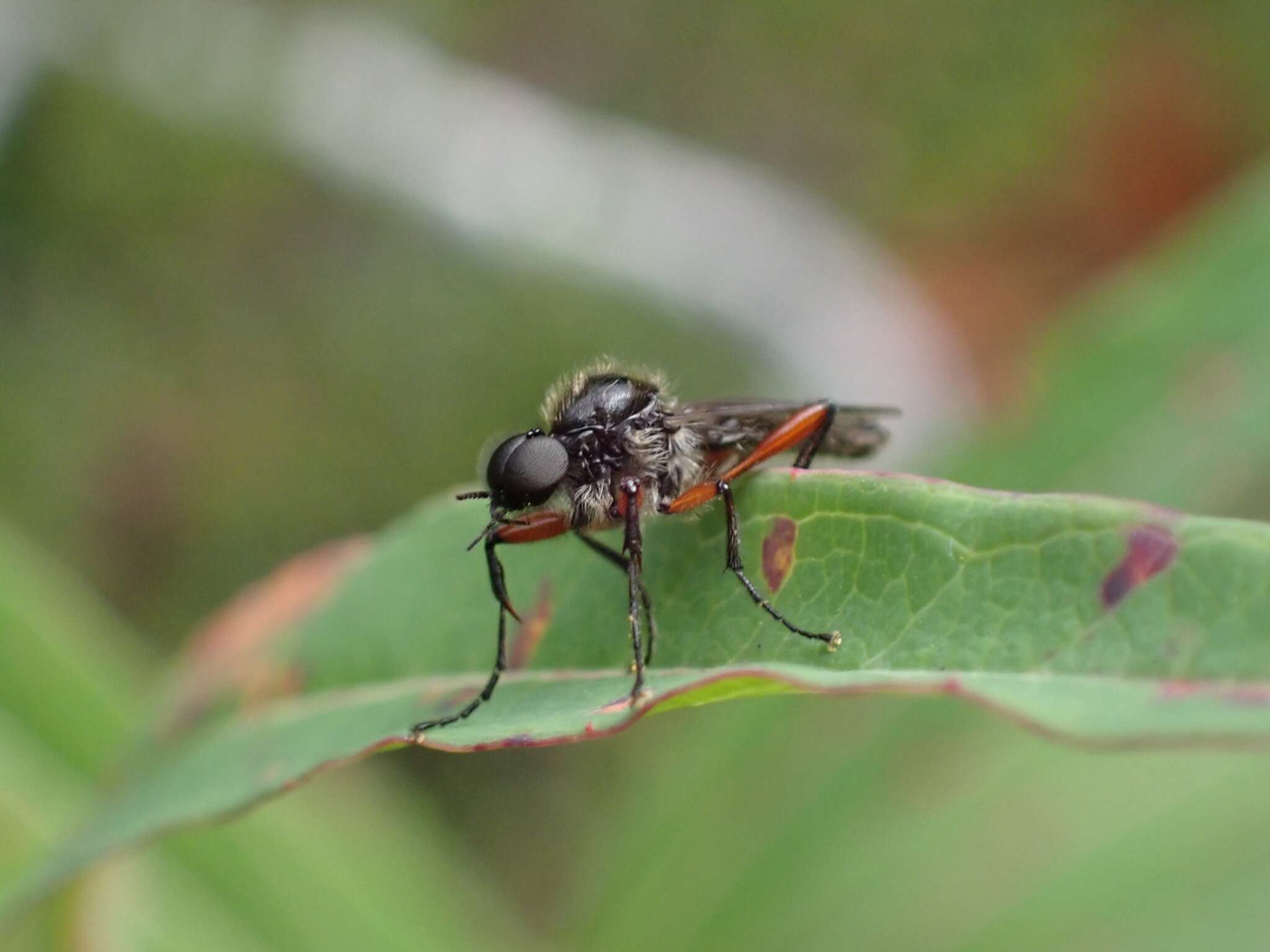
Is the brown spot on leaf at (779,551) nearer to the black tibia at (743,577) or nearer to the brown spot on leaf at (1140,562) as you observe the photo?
the black tibia at (743,577)

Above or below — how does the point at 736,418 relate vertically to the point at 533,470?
above

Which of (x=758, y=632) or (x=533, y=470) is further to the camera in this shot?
(x=533, y=470)

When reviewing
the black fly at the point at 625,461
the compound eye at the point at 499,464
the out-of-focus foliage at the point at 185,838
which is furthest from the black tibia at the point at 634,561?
the out-of-focus foliage at the point at 185,838

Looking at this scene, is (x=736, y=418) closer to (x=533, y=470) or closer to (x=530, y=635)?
(x=533, y=470)

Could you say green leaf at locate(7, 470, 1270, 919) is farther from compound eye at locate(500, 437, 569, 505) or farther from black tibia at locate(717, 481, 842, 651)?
compound eye at locate(500, 437, 569, 505)

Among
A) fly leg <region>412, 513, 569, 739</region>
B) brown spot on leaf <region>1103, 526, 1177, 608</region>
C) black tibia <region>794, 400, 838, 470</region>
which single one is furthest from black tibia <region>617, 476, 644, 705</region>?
brown spot on leaf <region>1103, 526, 1177, 608</region>

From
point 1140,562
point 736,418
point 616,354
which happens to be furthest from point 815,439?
point 616,354
